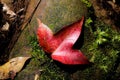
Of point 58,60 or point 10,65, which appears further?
point 10,65

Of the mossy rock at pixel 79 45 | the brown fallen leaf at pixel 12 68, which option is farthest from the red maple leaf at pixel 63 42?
the brown fallen leaf at pixel 12 68

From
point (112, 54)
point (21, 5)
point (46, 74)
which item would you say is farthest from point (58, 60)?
point (21, 5)

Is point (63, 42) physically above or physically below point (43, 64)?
above

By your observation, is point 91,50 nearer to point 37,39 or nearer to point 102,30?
point 102,30

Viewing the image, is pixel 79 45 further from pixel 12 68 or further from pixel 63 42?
pixel 12 68

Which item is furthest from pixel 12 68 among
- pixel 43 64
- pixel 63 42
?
pixel 63 42

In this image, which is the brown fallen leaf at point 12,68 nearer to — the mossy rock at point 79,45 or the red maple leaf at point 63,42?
the mossy rock at point 79,45

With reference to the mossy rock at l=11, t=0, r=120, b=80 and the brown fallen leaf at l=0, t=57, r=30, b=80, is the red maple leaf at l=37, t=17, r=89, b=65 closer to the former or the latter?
the mossy rock at l=11, t=0, r=120, b=80

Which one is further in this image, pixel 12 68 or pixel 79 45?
pixel 12 68
